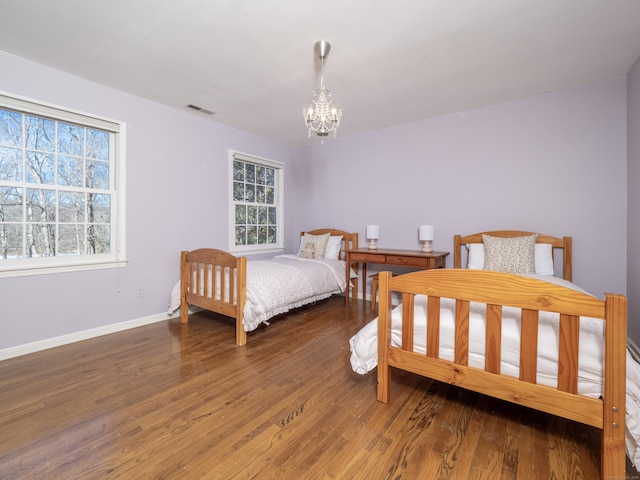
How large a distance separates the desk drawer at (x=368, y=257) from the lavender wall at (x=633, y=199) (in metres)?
2.04

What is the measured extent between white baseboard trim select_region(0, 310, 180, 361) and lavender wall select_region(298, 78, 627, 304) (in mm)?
2638

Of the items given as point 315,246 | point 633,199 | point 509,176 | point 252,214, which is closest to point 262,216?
→ point 252,214

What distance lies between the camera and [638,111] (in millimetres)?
2322

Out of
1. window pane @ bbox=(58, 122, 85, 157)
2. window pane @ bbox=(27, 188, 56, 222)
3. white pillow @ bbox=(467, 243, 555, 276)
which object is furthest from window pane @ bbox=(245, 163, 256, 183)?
white pillow @ bbox=(467, 243, 555, 276)

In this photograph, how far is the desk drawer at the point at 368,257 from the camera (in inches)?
135

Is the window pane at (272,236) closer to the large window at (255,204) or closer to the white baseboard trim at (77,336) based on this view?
the large window at (255,204)

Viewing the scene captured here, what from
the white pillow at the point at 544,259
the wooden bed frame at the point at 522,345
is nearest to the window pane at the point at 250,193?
the wooden bed frame at the point at 522,345

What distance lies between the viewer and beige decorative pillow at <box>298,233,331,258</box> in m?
4.16

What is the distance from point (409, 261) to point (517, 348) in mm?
1836

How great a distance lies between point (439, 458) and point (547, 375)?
0.59 meters

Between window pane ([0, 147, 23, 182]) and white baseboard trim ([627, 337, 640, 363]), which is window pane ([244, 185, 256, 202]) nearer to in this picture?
window pane ([0, 147, 23, 182])

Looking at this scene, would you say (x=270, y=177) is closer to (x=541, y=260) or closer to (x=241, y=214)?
(x=241, y=214)

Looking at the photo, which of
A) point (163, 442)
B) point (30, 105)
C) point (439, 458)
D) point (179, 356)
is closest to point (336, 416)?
point (439, 458)

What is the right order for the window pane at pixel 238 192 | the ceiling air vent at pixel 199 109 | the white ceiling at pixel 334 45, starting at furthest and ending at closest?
1. the window pane at pixel 238 192
2. the ceiling air vent at pixel 199 109
3. the white ceiling at pixel 334 45
